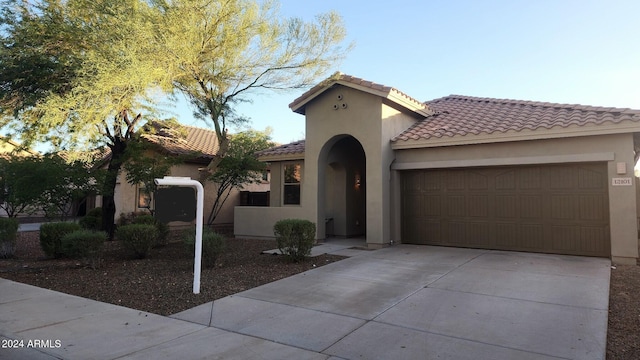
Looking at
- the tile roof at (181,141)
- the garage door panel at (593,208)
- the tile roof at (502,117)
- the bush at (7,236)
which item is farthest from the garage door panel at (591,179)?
the bush at (7,236)

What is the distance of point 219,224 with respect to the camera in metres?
19.7

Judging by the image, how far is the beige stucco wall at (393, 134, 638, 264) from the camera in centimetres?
911

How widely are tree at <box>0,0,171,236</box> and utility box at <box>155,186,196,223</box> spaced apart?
3.84 metres

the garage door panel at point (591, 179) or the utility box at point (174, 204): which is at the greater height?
the garage door panel at point (591, 179)

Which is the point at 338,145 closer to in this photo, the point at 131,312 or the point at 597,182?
the point at 597,182

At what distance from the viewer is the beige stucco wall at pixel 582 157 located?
9.11 meters

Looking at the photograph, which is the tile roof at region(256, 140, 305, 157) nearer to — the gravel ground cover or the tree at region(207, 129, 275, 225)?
the tree at region(207, 129, 275, 225)

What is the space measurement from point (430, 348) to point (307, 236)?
532 centimetres

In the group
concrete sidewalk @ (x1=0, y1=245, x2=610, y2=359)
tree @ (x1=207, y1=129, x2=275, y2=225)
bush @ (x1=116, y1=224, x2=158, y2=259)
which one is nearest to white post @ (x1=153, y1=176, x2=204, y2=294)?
concrete sidewalk @ (x1=0, y1=245, x2=610, y2=359)

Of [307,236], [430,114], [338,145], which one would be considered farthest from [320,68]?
[307,236]

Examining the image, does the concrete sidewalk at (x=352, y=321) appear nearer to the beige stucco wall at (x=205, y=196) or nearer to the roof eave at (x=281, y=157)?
the roof eave at (x=281, y=157)

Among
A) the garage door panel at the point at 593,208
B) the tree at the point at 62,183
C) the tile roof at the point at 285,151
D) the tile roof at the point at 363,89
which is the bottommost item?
the garage door panel at the point at 593,208

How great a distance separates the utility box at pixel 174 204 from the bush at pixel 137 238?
13.2ft

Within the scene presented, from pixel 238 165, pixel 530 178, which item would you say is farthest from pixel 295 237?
pixel 530 178
